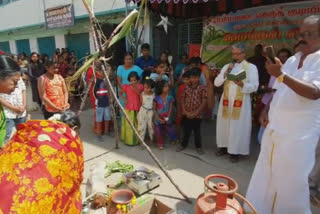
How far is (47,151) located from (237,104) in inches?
103

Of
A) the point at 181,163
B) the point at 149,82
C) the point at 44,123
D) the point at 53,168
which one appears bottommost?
the point at 181,163

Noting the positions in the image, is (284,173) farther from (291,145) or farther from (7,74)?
(7,74)

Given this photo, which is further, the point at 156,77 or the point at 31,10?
the point at 31,10

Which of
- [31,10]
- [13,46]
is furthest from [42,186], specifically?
[13,46]

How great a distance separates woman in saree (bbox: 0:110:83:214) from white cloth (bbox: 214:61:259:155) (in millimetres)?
2374

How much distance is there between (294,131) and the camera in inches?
73.9

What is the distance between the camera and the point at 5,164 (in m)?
1.26

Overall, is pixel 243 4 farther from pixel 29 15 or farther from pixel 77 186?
pixel 29 15

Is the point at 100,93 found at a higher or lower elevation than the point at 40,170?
lower

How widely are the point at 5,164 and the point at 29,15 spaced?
12815 mm

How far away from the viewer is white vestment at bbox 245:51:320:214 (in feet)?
5.96

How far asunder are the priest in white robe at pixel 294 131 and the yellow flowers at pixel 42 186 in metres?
1.68

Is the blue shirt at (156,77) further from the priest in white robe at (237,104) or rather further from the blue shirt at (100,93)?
the priest in white robe at (237,104)

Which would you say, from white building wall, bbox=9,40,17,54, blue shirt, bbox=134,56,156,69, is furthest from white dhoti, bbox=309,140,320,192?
white building wall, bbox=9,40,17,54
